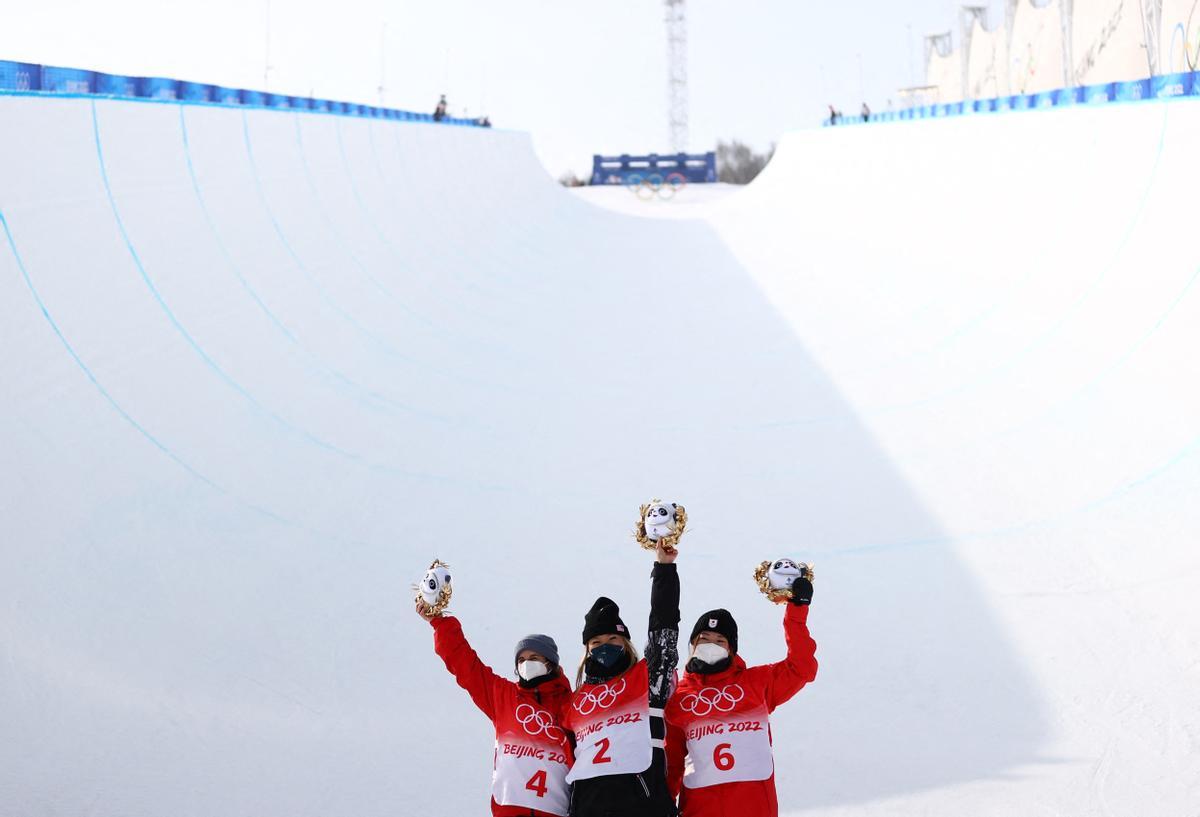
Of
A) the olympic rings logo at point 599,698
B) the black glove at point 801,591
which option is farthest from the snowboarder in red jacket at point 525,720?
the black glove at point 801,591

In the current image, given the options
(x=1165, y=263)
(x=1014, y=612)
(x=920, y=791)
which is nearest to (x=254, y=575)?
(x=920, y=791)

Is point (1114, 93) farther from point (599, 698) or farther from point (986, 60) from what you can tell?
point (986, 60)

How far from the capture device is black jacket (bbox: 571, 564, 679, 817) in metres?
2.96

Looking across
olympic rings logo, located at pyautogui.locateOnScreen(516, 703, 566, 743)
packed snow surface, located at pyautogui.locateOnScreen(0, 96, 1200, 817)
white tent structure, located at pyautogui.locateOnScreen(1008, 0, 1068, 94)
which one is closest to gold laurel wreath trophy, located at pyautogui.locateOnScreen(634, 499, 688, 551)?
olympic rings logo, located at pyautogui.locateOnScreen(516, 703, 566, 743)

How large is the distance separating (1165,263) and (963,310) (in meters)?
2.10

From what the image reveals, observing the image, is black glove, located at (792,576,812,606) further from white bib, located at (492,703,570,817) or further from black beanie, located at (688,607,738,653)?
white bib, located at (492,703,570,817)

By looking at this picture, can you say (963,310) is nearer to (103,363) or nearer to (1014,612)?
(1014,612)

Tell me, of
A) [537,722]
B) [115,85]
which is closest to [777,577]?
[537,722]

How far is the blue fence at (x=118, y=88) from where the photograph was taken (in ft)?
19.0

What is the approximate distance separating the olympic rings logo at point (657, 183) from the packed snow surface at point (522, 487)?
34.7 m

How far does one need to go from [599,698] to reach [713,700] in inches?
14.1

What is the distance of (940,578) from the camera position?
5.39m

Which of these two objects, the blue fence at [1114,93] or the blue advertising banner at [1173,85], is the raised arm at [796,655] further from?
the blue advertising banner at [1173,85]

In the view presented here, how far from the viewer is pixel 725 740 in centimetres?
315
